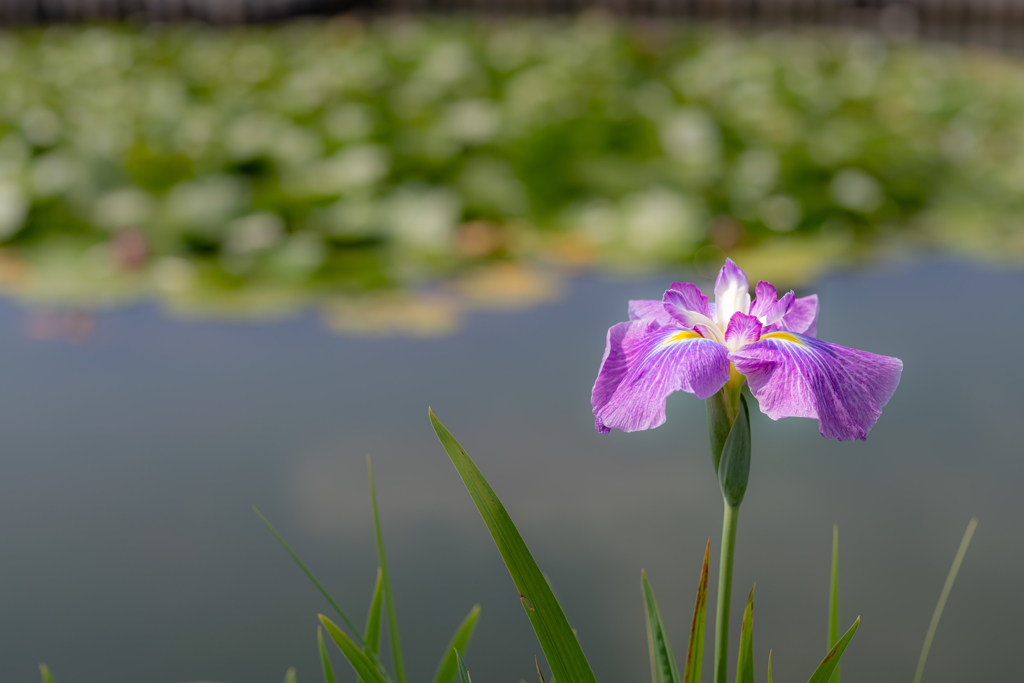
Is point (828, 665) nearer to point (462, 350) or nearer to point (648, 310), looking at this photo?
point (648, 310)

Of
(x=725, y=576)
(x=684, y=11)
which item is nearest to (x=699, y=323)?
(x=725, y=576)

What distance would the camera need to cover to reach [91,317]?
1379 millimetres

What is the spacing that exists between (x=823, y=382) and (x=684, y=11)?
4653 millimetres

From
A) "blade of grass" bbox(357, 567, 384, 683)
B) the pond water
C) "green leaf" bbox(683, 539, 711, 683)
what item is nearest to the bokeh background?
the pond water

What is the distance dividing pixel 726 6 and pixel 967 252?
3.30 meters

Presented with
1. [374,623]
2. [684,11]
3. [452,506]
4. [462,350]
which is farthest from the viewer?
[684,11]

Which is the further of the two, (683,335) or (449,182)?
(449,182)

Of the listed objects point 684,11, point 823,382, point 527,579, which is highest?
point 684,11

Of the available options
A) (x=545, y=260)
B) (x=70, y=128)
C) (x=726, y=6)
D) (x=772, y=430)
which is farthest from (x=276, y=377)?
(x=726, y=6)

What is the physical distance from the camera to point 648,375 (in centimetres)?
37

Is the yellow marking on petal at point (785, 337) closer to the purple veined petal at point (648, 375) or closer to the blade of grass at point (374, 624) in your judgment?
the purple veined petal at point (648, 375)

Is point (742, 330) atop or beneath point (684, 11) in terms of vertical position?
beneath

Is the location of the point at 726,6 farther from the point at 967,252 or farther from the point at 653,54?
the point at 967,252

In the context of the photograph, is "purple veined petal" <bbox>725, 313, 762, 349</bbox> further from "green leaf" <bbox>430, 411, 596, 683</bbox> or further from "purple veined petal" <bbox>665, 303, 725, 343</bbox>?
"green leaf" <bbox>430, 411, 596, 683</bbox>
